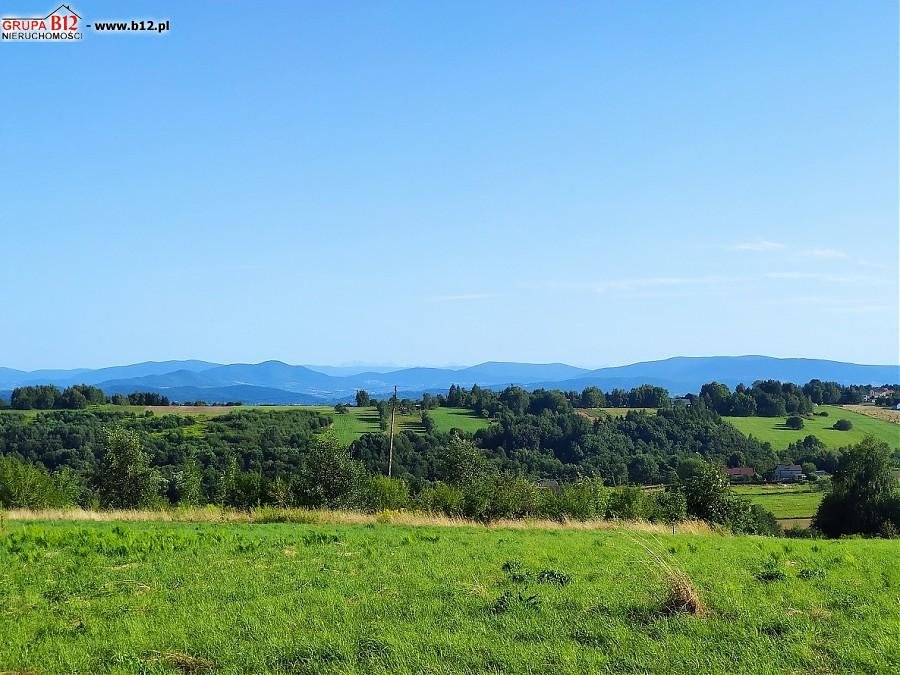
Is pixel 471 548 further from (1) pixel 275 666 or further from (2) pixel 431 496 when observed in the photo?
(2) pixel 431 496

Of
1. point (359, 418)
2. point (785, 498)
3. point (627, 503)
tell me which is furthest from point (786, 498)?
point (359, 418)

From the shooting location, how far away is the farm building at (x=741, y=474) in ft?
360

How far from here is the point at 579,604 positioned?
10.5m

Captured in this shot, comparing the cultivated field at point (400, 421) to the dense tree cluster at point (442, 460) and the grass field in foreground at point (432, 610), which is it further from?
the grass field in foreground at point (432, 610)

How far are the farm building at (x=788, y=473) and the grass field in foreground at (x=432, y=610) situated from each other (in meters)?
105

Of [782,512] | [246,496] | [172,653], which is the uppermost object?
[172,653]

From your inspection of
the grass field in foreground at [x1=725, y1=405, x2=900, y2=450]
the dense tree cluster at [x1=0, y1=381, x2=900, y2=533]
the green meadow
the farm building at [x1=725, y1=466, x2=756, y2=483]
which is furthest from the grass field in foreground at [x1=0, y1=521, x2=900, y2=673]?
the grass field in foreground at [x1=725, y1=405, x2=900, y2=450]

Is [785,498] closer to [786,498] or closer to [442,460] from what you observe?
[786,498]

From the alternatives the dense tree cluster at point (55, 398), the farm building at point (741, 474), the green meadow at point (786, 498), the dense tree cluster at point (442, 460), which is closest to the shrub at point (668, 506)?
the dense tree cluster at point (442, 460)

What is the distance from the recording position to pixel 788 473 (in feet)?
366

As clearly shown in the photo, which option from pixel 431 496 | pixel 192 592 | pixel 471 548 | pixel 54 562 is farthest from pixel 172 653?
pixel 431 496

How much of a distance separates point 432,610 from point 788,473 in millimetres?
117405

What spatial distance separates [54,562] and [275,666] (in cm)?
951

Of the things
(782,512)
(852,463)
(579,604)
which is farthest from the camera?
(782,512)
